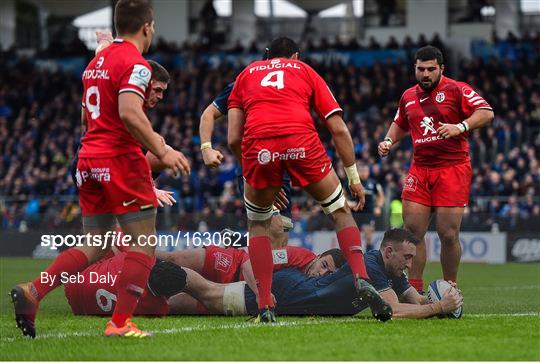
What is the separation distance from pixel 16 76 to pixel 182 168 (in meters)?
32.2

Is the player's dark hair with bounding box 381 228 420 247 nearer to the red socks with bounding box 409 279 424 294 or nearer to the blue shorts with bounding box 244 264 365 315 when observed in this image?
the blue shorts with bounding box 244 264 365 315

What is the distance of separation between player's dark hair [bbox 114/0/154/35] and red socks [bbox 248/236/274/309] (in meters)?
2.08

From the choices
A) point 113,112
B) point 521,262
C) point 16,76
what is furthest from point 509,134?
point 113,112

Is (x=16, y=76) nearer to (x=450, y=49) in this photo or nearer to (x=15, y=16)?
(x=15, y=16)

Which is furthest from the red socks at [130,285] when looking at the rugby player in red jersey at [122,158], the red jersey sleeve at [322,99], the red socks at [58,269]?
the red jersey sleeve at [322,99]

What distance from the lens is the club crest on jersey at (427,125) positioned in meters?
10.3

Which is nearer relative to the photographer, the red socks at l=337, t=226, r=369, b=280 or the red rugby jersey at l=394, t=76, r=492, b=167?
the red socks at l=337, t=226, r=369, b=280

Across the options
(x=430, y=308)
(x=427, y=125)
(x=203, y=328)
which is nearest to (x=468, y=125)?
(x=427, y=125)

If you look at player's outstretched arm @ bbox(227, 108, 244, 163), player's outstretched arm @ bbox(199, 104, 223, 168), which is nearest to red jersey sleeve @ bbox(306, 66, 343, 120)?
player's outstretched arm @ bbox(227, 108, 244, 163)

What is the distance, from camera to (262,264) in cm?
841

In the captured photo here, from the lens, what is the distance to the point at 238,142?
870cm

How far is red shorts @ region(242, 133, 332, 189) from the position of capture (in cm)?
815

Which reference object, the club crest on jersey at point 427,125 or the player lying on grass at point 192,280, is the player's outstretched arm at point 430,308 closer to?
the player lying on grass at point 192,280

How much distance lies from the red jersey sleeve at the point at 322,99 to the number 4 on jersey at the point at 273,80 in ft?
0.79
